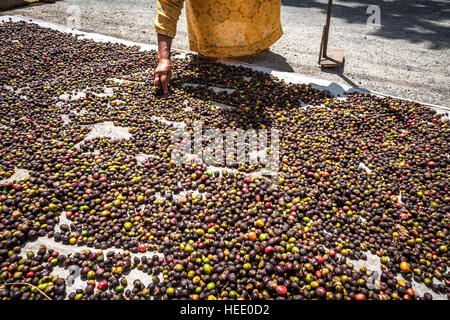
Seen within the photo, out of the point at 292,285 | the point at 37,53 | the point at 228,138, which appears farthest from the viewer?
the point at 37,53

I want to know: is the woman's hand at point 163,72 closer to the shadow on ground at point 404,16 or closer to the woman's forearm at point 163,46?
the woman's forearm at point 163,46

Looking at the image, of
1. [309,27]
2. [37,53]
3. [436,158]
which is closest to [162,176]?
[436,158]

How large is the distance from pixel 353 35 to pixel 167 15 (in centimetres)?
626

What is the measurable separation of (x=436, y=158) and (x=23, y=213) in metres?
5.16

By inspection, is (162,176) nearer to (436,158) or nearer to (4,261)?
(4,261)

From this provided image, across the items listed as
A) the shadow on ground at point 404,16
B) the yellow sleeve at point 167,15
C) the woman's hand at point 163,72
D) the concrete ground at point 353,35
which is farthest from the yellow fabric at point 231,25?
the shadow on ground at point 404,16

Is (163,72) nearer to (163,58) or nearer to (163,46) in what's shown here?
(163,58)

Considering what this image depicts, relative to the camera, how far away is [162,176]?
3.48 metres

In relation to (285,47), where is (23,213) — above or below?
below

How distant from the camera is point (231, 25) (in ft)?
17.7

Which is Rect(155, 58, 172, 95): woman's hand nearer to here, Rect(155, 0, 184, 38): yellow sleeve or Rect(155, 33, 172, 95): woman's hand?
Rect(155, 33, 172, 95): woman's hand

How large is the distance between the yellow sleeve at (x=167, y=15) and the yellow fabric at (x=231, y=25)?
0.21 ft

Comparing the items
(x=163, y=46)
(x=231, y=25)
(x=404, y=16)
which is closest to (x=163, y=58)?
(x=163, y=46)

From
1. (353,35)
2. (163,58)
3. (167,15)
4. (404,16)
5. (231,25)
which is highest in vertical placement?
(404,16)
